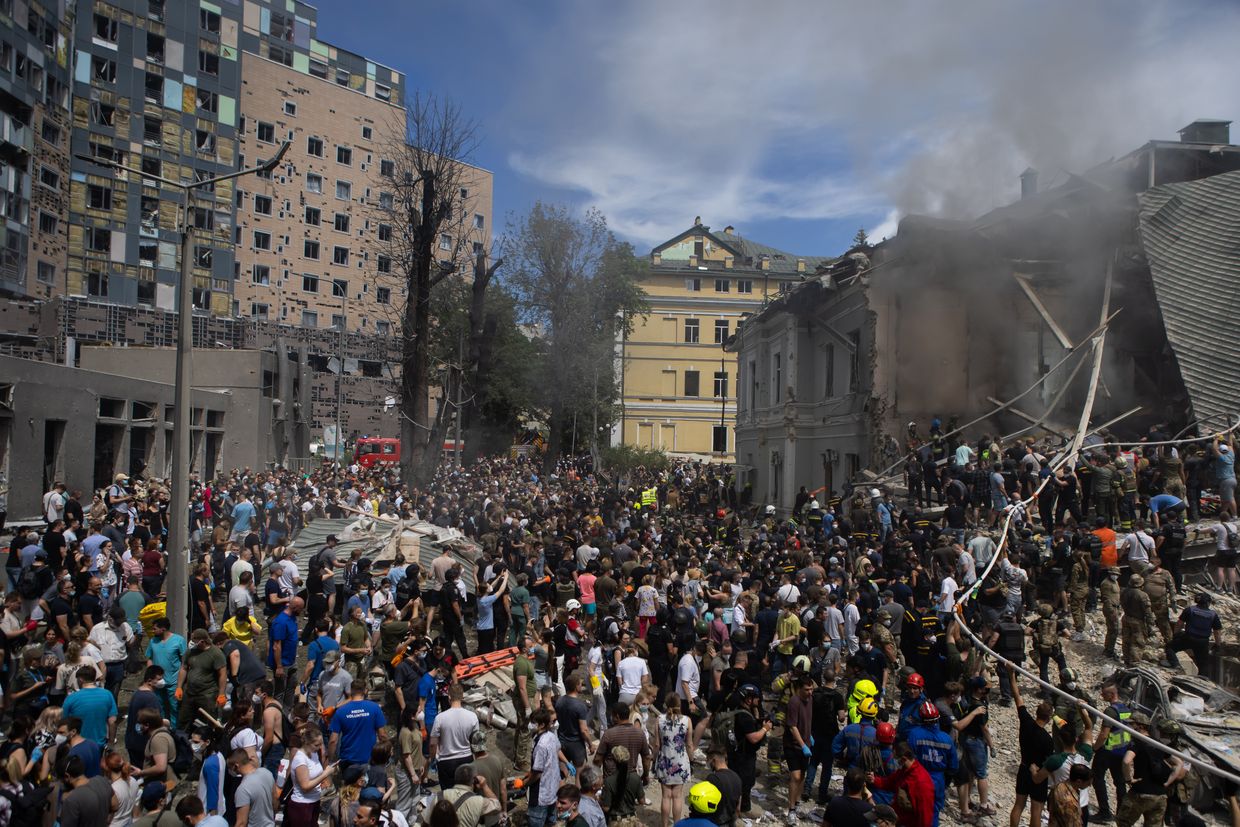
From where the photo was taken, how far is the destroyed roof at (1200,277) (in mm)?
18750

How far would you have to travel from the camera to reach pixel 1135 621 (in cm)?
1179

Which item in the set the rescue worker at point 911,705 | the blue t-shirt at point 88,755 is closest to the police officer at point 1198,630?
the rescue worker at point 911,705

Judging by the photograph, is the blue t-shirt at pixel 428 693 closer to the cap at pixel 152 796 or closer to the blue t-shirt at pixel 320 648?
the blue t-shirt at pixel 320 648

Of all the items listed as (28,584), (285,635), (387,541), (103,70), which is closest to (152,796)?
(285,635)

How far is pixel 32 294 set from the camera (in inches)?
1507

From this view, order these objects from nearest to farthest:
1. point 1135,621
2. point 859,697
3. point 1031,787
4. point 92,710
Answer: point 92,710 → point 1031,787 → point 859,697 → point 1135,621

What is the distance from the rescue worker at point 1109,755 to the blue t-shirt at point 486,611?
761cm

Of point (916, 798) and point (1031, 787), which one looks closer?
point (916, 798)

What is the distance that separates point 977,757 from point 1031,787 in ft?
2.72

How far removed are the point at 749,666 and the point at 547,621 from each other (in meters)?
3.50

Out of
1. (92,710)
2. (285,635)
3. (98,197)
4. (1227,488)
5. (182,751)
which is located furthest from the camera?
(98,197)

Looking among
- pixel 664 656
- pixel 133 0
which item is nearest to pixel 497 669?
pixel 664 656

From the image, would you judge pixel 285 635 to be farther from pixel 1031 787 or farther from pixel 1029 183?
pixel 1029 183

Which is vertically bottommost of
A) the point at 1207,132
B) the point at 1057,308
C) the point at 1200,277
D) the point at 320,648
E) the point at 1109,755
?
the point at 1109,755
